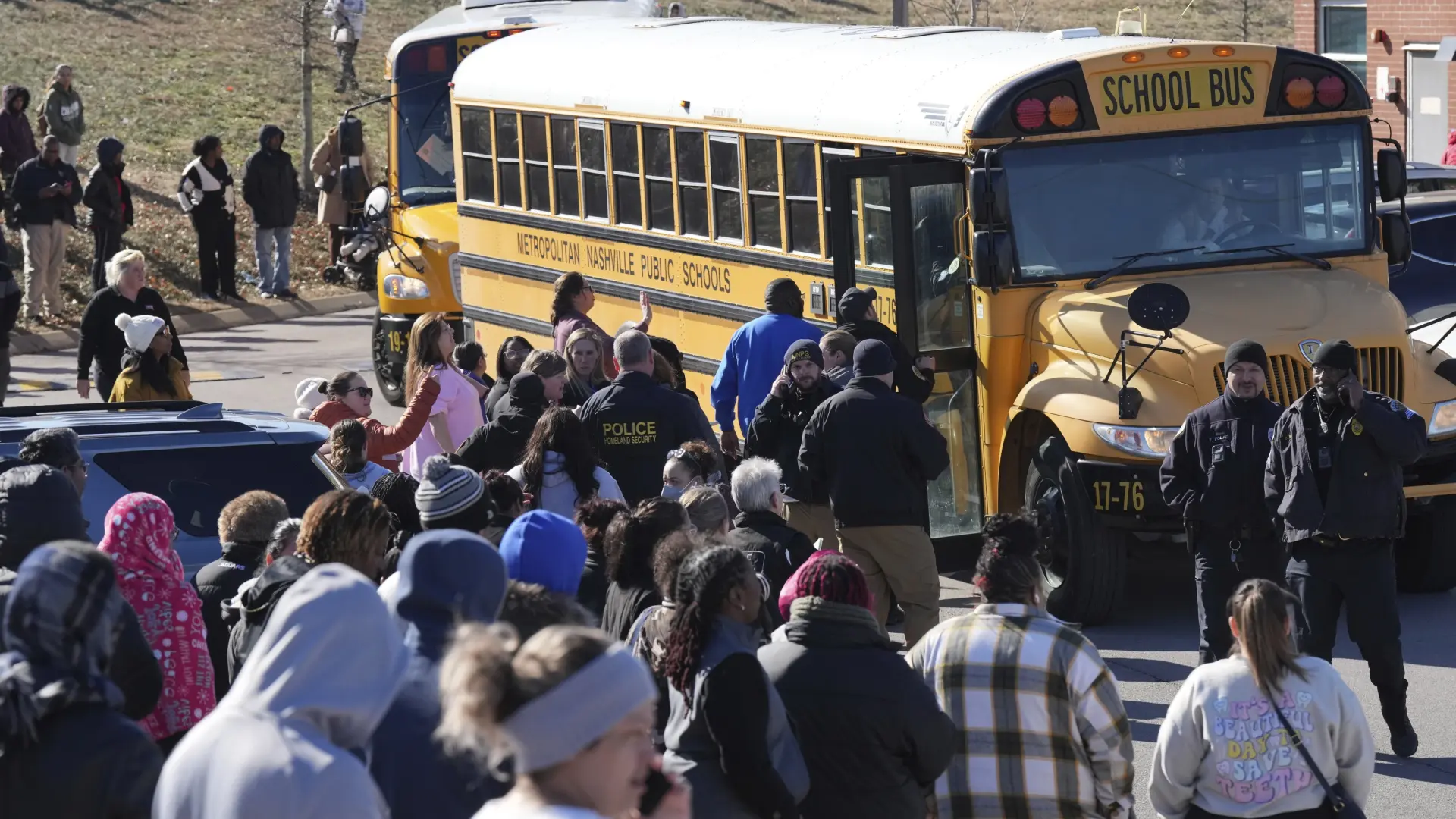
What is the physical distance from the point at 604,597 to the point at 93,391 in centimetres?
1267

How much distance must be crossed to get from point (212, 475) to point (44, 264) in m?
12.3

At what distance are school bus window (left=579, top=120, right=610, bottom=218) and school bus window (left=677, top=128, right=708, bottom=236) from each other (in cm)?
97

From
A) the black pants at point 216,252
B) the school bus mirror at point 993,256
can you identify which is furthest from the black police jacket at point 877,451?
the black pants at point 216,252

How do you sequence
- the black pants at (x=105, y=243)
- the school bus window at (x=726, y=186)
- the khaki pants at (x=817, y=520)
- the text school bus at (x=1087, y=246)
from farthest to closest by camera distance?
the black pants at (x=105, y=243), the school bus window at (x=726, y=186), the text school bus at (x=1087, y=246), the khaki pants at (x=817, y=520)

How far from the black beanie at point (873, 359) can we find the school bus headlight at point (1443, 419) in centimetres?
260

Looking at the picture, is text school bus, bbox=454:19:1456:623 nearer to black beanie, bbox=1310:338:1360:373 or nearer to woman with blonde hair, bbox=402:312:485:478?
black beanie, bbox=1310:338:1360:373

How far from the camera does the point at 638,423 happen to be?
26.7 feet

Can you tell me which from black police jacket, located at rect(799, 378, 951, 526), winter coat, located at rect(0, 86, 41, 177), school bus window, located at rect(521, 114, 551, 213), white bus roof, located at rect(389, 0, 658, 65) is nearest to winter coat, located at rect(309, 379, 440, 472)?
black police jacket, located at rect(799, 378, 951, 526)

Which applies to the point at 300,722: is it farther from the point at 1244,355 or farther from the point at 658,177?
the point at 658,177

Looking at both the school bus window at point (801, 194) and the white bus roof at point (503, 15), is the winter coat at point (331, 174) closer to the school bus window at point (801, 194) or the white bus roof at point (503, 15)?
the white bus roof at point (503, 15)

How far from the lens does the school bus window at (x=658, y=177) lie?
11781mm

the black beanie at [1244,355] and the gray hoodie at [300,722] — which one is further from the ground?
the gray hoodie at [300,722]

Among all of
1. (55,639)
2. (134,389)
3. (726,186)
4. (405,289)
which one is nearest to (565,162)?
(726,186)

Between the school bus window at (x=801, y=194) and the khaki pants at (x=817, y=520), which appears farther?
the school bus window at (x=801, y=194)
